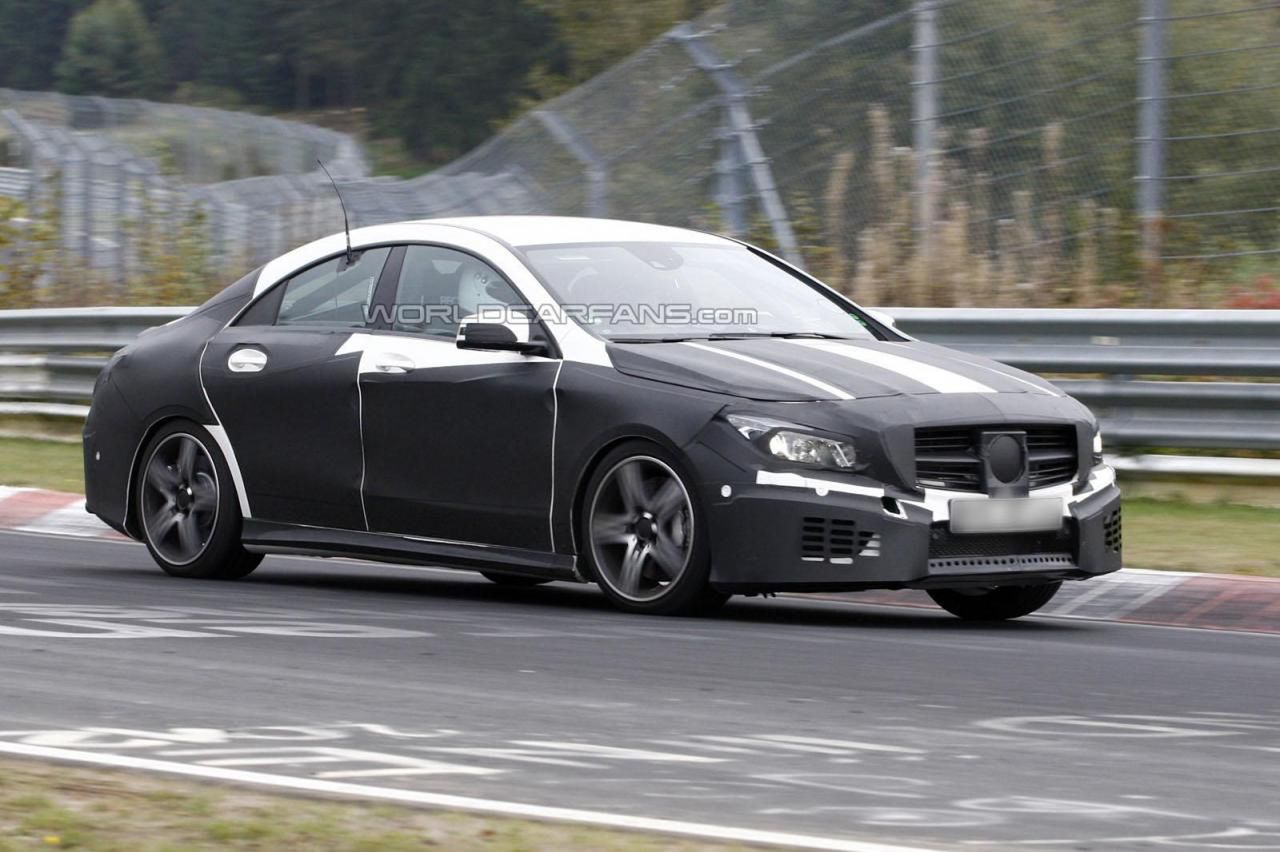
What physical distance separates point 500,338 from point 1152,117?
19.2 feet

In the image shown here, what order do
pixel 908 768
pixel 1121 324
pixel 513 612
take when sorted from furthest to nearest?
pixel 1121 324 → pixel 513 612 → pixel 908 768

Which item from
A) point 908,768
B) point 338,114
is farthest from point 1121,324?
point 338,114

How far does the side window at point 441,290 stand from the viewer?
873 cm

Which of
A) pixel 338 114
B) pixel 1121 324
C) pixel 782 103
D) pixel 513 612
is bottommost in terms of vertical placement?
pixel 513 612

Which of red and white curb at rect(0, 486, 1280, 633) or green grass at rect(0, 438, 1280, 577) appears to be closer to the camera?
red and white curb at rect(0, 486, 1280, 633)

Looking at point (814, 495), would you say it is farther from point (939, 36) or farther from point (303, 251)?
point (939, 36)

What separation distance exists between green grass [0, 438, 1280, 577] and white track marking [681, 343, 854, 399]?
2.18 metres

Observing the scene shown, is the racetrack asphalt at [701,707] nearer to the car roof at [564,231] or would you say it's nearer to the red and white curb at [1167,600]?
the red and white curb at [1167,600]

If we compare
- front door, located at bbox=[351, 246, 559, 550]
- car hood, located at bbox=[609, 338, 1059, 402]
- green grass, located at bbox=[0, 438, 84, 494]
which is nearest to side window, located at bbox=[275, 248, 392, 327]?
front door, located at bbox=[351, 246, 559, 550]

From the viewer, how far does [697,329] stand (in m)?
8.51

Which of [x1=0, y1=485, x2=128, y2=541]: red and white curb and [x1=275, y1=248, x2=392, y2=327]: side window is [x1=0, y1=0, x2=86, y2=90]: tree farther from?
[x1=275, y1=248, x2=392, y2=327]: side window

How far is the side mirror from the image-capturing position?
832cm

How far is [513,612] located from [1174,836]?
4.16 meters

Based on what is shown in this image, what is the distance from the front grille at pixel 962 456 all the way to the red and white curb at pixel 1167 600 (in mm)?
939
